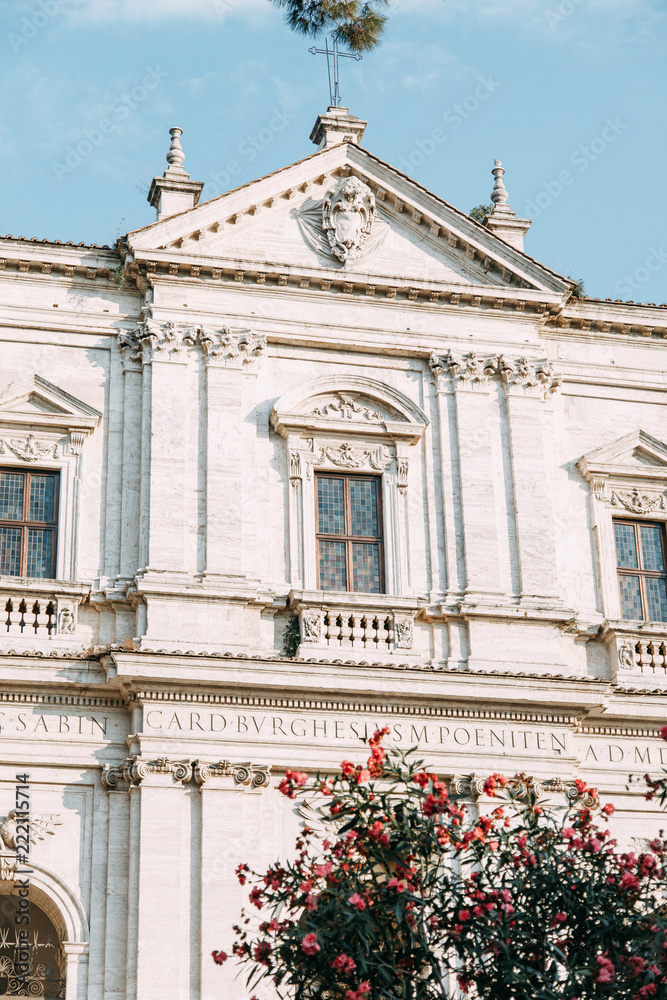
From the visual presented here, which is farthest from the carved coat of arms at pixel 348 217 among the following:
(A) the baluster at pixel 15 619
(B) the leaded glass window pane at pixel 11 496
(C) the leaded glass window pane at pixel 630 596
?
(A) the baluster at pixel 15 619

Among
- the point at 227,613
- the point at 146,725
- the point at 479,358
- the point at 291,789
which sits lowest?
the point at 291,789

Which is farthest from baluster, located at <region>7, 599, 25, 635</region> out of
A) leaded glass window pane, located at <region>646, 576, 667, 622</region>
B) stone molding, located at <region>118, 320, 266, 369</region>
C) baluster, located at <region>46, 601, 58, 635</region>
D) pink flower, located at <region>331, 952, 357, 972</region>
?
leaded glass window pane, located at <region>646, 576, 667, 622</region>

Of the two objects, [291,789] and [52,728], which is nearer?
[291,789]

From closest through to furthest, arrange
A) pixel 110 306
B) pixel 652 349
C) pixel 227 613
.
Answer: pixel 227 613
pixel 110 306
pixel 652 349

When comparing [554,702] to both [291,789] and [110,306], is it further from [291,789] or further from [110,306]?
[110,306]

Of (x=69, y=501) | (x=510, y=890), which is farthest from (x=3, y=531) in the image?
(x=510, y=890)

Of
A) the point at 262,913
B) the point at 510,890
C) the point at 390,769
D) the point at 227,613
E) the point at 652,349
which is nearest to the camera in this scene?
the point at 510,890

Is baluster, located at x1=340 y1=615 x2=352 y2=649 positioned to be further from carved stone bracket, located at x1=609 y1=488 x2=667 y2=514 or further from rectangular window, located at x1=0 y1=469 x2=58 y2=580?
carved stone bracket, located at x1=609 y1=488 x2=667 y2=514

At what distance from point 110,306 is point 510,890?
11.2 m

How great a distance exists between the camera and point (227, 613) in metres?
20.9

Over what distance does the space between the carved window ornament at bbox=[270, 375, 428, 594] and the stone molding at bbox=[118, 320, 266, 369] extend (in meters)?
0.84

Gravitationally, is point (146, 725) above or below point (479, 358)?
below

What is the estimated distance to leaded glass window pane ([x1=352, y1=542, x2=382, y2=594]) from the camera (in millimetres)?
21953

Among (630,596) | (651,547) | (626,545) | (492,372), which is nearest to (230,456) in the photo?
(492,372)
